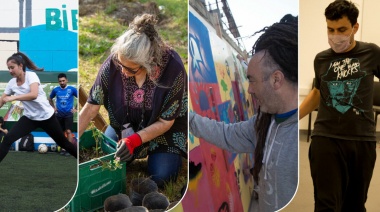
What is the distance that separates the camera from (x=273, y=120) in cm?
224

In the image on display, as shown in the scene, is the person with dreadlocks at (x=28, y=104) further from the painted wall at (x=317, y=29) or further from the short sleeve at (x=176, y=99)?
the painted wall at (x=317, y=29)

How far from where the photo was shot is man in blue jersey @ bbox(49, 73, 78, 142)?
6.32 feet

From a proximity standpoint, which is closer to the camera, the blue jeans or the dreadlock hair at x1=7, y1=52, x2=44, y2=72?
the dreadlock hair at x1=7, y1=52, x2=44, y2=72

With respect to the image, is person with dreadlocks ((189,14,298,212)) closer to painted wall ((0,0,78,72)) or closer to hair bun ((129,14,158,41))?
hair bun ((129,14,158,41))

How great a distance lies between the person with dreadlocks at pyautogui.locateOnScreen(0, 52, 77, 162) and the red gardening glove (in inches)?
6.8

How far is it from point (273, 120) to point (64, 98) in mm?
897

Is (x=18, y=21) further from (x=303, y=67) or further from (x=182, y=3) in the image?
(x=303, y=67)

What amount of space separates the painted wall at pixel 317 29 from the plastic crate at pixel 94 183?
4017 millimetres

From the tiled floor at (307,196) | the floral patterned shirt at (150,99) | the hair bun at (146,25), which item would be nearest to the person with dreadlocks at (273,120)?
the floral patterned shirt at (150,99)

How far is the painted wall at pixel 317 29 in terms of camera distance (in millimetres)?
5793

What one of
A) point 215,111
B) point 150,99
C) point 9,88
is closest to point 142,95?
point 150,99

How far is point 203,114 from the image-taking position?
2170 mm

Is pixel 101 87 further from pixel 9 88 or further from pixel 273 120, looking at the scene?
pixel 273 120

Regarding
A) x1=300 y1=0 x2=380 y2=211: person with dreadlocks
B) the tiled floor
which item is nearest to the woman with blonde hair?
x1=300 y1=0 x2=380 y2=211: person with dreadlocks
